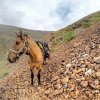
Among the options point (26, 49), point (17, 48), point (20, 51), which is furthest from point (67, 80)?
point (17, 48)

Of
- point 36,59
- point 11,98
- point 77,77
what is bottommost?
point 11,98

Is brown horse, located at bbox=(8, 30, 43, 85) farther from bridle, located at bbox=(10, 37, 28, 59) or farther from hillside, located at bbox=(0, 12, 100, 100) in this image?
hillside, located at bbox=(0, 12, 100, 100)

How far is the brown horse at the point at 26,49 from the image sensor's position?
13602mm

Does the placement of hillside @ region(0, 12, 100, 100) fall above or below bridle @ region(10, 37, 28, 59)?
below

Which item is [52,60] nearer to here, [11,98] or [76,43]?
[76,43]

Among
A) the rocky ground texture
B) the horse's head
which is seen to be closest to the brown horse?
the horse's head

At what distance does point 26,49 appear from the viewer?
46.1 ft

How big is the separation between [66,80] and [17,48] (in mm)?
3197

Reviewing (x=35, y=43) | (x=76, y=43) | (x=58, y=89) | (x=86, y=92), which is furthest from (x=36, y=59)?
(x=76, y=43)

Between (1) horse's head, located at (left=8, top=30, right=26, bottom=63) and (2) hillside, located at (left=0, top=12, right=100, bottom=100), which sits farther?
(2) hillside, located at (left=0, top=12, right=100, bottom=100)

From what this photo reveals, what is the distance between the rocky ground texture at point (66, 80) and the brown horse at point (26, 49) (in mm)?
1488

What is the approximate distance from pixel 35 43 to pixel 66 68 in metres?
2.67

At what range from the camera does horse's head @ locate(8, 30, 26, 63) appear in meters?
13.6

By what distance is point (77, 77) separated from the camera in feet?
49.4
